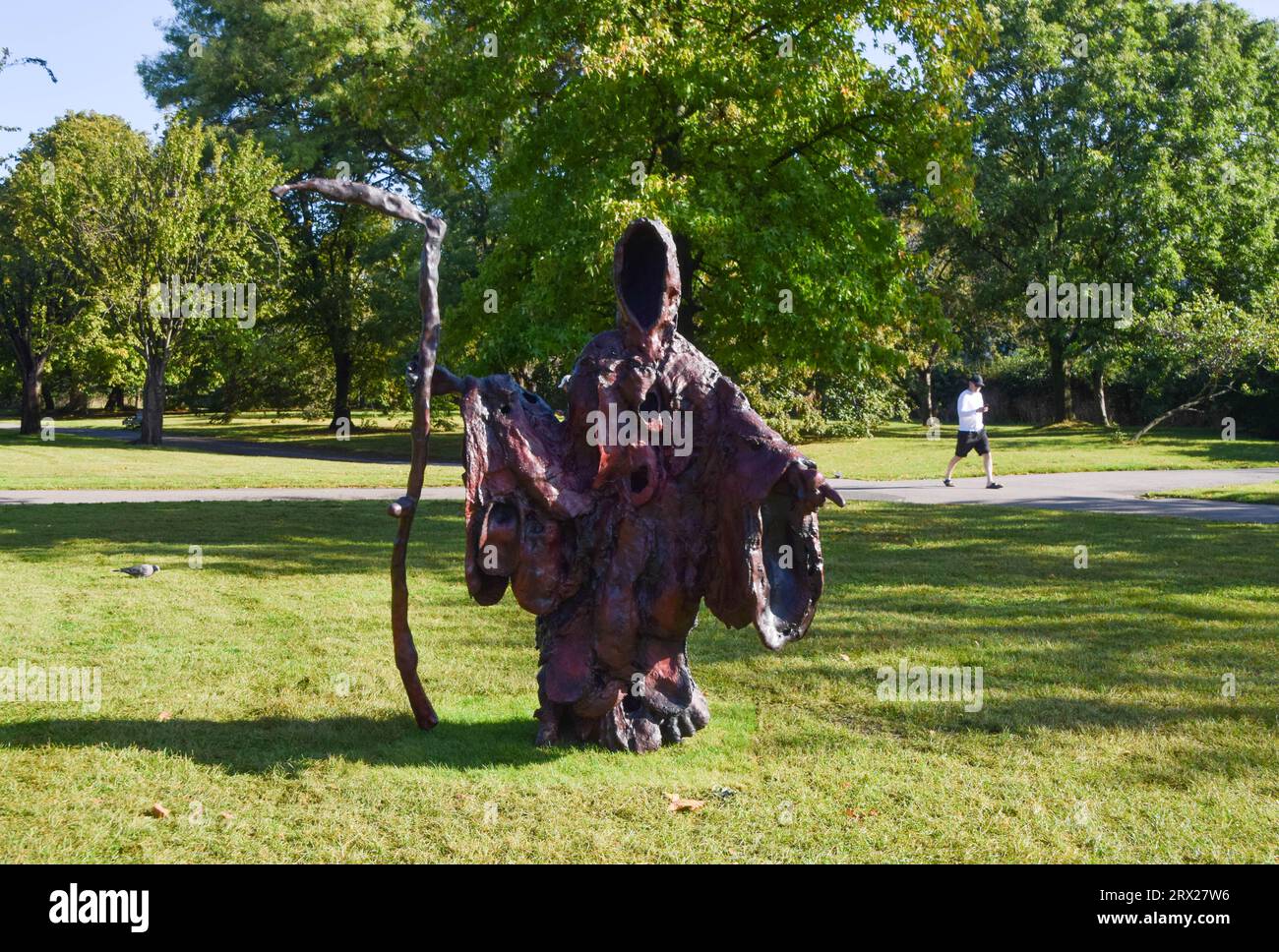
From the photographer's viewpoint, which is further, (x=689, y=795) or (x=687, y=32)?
(x=687, y=32)

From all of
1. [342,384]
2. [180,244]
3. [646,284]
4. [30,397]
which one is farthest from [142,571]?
[30,397]

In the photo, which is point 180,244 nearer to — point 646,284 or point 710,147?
point 710,147

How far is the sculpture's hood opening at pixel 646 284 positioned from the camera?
595 centimetres

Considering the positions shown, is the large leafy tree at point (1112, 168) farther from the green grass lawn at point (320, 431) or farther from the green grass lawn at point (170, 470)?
the green grass lawn at point (170, 470)

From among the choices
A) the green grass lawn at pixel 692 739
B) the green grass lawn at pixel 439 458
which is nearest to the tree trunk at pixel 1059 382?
the green grass lawn at pixel 439 458

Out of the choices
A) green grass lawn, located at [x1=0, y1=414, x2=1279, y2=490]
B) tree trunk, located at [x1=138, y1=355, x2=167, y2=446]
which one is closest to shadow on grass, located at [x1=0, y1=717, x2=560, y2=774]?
green grass lawn, located at [x1=0, y1=414, x2=1279, y2=490]

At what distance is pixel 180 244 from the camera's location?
29.9 meters

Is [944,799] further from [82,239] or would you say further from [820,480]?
[82,239]

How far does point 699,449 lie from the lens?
586cm

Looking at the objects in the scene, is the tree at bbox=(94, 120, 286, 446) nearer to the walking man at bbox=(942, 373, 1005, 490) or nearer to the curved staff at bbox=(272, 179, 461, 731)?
the walking man at bbox=(942, 373, 1005, 490)

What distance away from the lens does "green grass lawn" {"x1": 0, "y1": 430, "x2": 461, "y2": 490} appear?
2049cm

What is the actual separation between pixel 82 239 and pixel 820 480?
30.0 m

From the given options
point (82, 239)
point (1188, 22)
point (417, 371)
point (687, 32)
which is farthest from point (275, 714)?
point (1188, 22)

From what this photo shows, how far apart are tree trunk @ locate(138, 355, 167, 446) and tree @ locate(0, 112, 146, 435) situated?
1829mm
